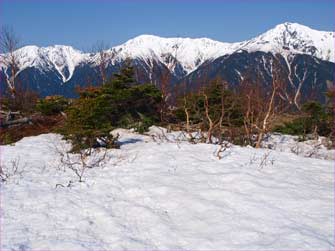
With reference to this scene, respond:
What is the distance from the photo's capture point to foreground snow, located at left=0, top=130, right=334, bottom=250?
468 centimetres

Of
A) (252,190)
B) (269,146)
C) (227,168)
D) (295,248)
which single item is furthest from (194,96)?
(295,248)

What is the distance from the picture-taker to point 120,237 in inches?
187

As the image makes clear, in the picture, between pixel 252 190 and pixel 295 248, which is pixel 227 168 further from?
pixel 295 248

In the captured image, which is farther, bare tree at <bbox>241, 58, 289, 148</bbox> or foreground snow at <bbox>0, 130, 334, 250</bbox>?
bare tree at <bbox>241, 58, 289, 148</bbox>

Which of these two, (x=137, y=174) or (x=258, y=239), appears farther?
(x=137, y=174)

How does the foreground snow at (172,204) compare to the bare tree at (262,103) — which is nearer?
the foreground snow at (172,204)

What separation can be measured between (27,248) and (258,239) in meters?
2.75

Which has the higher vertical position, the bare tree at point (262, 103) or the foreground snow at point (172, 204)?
the bare tree at point (262, 103)

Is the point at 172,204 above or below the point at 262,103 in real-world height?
below

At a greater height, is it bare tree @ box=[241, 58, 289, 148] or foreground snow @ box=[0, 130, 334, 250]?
bare tree @ box=[241, 58, 289, 148]

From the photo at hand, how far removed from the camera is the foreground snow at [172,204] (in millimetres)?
4684

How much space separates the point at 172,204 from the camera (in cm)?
601

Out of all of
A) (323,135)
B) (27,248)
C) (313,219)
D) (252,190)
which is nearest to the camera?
(27,248)

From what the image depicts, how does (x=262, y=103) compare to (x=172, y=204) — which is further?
(x=262, y=103)
